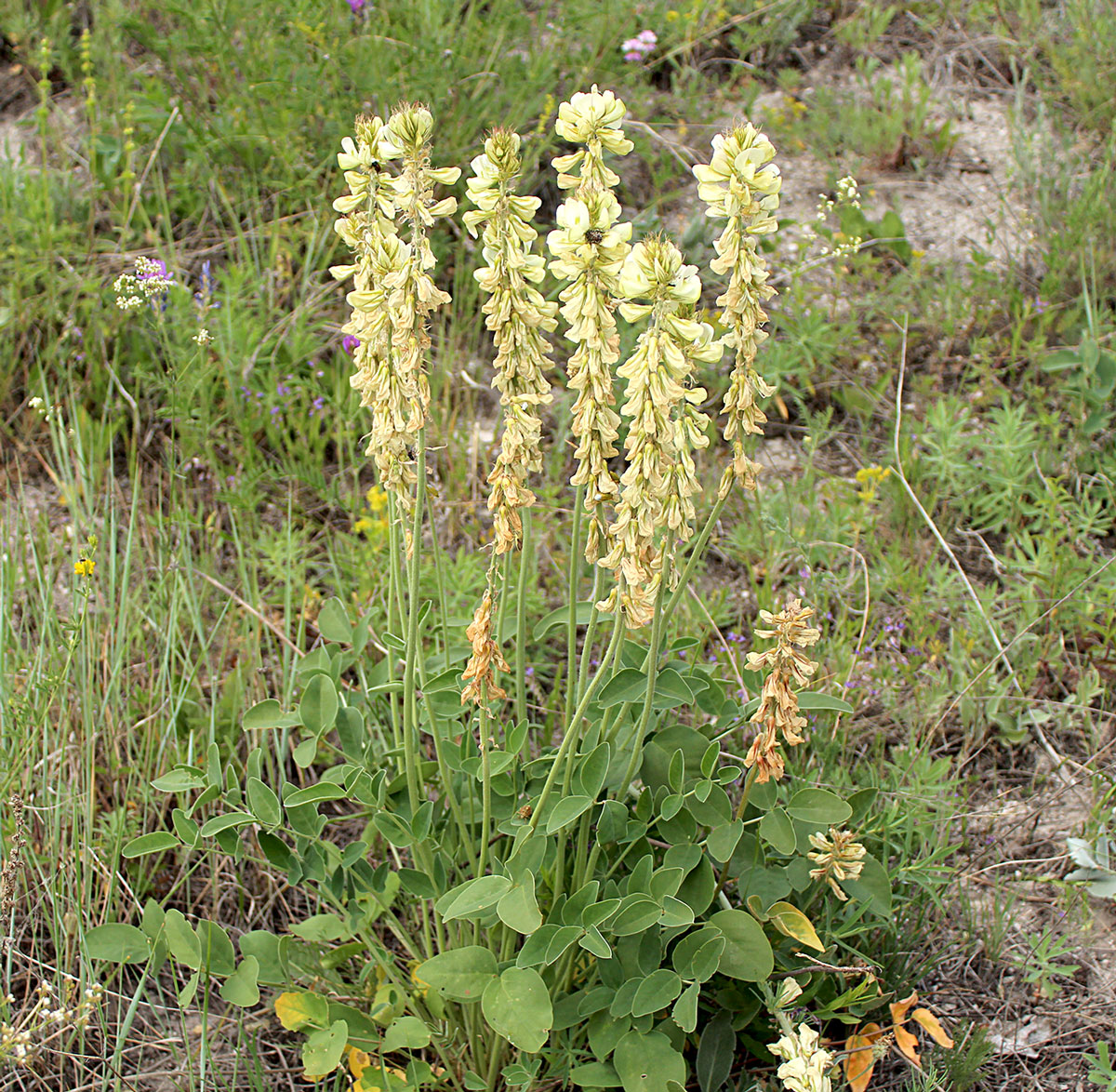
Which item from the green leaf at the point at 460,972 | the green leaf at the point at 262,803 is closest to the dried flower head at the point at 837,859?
the green leaf at the point at 460,972

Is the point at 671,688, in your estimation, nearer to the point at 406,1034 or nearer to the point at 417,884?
the point at 417,884

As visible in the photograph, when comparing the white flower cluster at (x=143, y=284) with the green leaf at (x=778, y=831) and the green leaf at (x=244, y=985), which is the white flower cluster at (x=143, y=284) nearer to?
the green leaf at (x=244, y=985)

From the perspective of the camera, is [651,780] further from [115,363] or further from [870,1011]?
[115,363]

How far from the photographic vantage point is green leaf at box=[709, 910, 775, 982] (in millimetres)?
1829

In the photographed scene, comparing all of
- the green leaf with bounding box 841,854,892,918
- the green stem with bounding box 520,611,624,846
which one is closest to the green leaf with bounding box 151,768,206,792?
the green stem with bounding box 520,611,624,846

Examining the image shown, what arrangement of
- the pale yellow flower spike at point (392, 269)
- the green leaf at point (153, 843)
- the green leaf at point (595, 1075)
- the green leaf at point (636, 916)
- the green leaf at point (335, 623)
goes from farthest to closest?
the green leaf at point (335, 623) → the green leaf at point (153, 843) → the green leaf at point (595, 1075) → the green leaf at point (636, 916) → the pale yellow flower spike at point (392, 269)

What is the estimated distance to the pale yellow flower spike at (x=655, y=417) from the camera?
4.51 ft

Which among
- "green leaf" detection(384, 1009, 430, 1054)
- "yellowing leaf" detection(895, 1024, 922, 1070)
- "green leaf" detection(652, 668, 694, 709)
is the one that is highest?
"green leaf" detection(652, 668, 694, 709)

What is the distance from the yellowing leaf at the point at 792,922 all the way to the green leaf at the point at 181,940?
1041mm

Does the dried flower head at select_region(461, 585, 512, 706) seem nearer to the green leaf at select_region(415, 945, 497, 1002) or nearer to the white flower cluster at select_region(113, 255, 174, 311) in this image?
the green leaf at select_region(415, 945, 497, 1002)

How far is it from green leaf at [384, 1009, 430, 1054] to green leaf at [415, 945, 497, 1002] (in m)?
0.15

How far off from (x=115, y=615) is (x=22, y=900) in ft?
2.60

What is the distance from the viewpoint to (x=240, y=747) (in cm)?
269

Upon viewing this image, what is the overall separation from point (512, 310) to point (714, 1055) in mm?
1383
